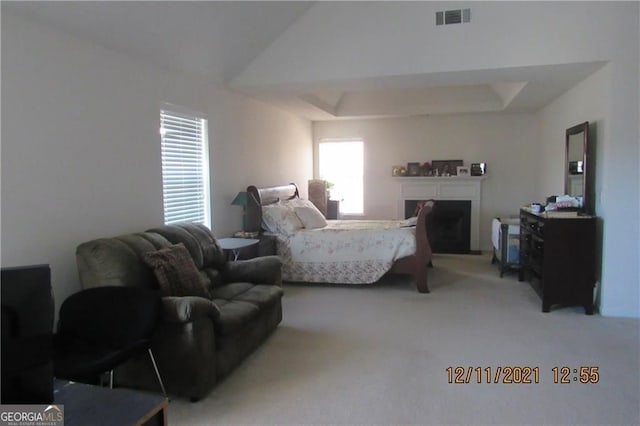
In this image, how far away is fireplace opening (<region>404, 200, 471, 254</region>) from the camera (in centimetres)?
776

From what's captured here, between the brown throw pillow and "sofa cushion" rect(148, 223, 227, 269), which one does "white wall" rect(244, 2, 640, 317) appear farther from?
the brown throw pillow

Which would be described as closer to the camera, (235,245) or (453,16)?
(453,16)

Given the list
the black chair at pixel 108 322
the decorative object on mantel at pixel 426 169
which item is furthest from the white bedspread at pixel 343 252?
the black chair at pixel 108 322

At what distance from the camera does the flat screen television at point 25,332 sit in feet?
4.11

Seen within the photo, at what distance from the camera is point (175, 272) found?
3170mm

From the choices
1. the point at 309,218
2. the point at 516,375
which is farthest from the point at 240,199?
the point at 516,375

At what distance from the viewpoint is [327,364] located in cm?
328

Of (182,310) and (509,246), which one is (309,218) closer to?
(509,246)

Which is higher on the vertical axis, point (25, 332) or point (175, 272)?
point (25, 332)

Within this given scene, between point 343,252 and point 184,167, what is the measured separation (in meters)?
2.11

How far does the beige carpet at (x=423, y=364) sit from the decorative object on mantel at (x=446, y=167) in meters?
3.17

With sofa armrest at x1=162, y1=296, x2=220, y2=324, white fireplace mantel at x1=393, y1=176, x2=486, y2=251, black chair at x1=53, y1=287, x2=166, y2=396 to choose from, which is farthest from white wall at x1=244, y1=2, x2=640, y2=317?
white fireplace mantel at x1=393, y1=176, x2=486, y2=251

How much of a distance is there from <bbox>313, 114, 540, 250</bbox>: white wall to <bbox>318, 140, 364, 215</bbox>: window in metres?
0.14

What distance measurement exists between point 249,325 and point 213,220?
6.55 ft
